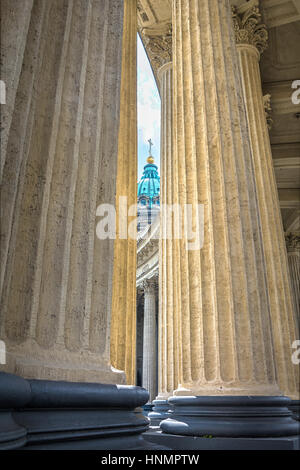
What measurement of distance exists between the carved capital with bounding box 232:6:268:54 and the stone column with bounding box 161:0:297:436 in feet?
23.0

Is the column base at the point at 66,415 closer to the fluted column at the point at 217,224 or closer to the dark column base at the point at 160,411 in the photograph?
the fluted column at the point at 217,224

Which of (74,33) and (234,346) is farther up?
(74,33)

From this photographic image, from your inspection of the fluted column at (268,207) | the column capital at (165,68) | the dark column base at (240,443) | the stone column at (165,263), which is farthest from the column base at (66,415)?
the column capital at (165,68)

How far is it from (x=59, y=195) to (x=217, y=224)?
388 cm

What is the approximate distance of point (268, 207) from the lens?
12.5 metres

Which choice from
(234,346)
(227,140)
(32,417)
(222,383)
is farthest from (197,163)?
(32,417)

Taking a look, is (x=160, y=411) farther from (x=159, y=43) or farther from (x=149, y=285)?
(x=149, y=285)

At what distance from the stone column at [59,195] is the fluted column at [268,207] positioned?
5.51 m

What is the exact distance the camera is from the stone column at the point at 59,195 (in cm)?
296

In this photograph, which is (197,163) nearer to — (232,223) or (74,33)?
(232,223)

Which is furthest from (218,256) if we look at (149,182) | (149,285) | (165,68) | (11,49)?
(149,182)

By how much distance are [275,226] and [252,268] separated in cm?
606

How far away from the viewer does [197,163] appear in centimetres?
755

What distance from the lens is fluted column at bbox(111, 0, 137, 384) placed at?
777cm
